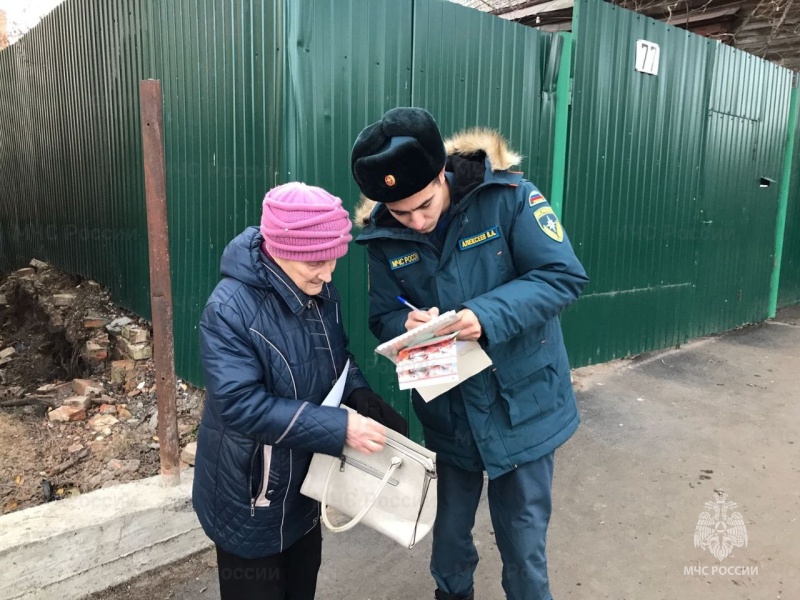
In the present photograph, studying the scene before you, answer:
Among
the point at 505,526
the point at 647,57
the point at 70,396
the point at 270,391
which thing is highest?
the point at 647,57

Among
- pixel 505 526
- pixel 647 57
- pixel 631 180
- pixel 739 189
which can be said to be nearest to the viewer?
pixel 505 526

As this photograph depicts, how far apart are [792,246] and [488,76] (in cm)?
629

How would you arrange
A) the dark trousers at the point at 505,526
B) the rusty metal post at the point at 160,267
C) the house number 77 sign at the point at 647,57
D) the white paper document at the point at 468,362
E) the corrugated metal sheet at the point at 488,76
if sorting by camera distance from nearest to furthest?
1. the white paper document at the point at 468,362
2. the dark trousers at the point at 505,526
3. the rusty metal post at the point at 160,267
4. the corrugated metal sheet at the point at 488,76
5. the house number 77 sign at the point at 647,57

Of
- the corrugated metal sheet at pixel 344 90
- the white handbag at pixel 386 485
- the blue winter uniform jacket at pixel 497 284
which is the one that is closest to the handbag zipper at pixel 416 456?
the white handbag at pixel 386 485

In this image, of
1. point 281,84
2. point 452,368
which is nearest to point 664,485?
point 452,368

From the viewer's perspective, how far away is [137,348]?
4.67 meters

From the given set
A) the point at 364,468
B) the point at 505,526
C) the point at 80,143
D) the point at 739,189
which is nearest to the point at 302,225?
the point at 364,468

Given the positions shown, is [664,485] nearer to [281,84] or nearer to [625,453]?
[625,453]

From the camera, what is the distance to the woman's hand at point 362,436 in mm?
1651

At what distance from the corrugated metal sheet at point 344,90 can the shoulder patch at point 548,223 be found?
5.37 feet

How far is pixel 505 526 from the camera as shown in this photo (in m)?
2.12

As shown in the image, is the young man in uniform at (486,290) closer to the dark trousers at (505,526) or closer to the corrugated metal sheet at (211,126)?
the dark trousers at (505,526)

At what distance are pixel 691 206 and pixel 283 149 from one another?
15.0ft

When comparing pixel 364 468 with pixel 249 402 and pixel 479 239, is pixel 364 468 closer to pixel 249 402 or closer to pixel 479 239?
pixel 249 402
